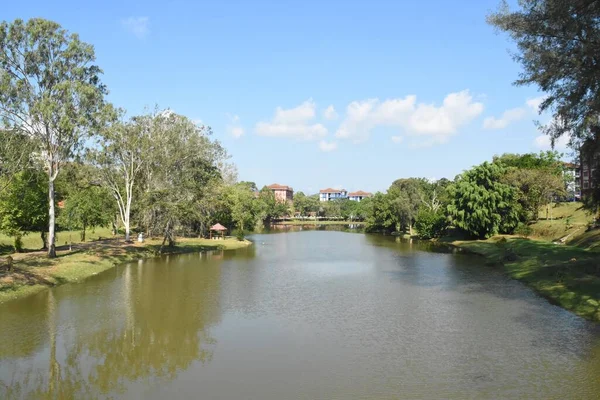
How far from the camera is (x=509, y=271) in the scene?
3653 cm

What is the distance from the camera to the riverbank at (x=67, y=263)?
90.4ft

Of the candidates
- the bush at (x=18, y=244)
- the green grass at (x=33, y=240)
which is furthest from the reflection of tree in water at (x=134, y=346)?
the green grass at (x=33, y=240)

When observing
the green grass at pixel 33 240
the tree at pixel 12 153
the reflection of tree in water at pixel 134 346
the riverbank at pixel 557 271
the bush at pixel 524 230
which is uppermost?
the tree at pixel 12 153

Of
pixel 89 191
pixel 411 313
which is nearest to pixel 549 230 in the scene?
pixel 411 313

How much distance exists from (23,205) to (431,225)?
188 ft

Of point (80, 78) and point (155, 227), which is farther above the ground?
point (80, 78)

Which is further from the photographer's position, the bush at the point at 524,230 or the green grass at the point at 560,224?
the bush at the point at 524,230

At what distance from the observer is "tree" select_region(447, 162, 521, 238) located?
60719 millimetres

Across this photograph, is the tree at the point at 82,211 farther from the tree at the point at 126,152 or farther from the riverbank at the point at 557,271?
the riverbank at the point at 557,271

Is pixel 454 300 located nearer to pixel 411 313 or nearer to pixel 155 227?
pixel 411 313

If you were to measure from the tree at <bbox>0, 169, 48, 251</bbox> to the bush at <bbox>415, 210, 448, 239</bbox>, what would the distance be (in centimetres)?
5489

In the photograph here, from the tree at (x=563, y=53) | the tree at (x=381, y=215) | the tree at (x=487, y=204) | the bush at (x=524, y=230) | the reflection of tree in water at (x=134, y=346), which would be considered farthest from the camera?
the tree at (x=381, y=215)

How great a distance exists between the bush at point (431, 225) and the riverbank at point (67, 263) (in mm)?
36960

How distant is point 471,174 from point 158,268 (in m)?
45.7
